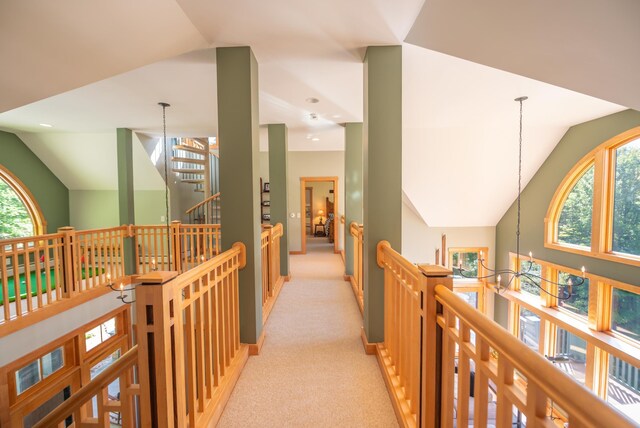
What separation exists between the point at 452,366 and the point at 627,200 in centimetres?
531

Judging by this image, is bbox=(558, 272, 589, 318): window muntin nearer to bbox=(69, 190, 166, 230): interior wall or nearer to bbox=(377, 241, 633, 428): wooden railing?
bbox=(377, 241, 633, 428): wooden railing

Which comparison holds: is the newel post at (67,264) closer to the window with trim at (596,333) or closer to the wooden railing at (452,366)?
the wooden railing at (452,366)

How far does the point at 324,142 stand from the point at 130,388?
5.91 metres

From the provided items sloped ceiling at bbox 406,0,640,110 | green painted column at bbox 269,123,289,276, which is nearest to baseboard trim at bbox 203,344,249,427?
green painted column at bbox 269,123,289,276

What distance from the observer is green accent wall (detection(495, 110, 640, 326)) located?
4.40 m

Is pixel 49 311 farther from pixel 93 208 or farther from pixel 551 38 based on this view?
pixel 551 38

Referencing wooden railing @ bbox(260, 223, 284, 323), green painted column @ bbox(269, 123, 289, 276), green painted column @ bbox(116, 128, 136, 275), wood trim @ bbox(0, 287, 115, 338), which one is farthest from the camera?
green painted column @ bbox(116, 128, 136, 275)

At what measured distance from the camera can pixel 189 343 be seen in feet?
5.07

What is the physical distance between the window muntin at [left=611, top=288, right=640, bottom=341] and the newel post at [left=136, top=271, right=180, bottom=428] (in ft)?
20.7

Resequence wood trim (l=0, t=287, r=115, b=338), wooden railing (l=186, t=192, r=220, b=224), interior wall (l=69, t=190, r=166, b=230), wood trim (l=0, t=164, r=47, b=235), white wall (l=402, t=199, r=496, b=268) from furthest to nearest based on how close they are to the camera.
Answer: white wall (l=402, t=199, r=496, b=268) → wooden railing (l=186, t=192, r=220, b=224) → interior wall (l=69, t=190, r=166, b=230) → wood trim (l=0, t=164, r=47, b=235) → wood trim (l=0, t=287, r=115, b=338)

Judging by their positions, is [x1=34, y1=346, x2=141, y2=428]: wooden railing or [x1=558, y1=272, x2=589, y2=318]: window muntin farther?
[x1=558, y1=272, x2=589, y2=318]: window muntin

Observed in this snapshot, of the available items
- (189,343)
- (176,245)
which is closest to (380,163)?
(189,343)

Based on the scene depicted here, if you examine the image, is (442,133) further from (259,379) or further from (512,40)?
(259,379)

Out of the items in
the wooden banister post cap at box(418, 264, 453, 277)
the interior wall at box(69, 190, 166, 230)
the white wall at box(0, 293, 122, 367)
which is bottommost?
the white wall at box(0, 293, 122, 367)
